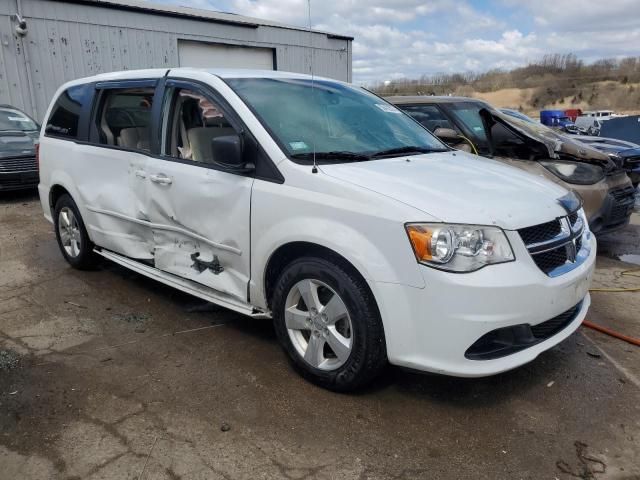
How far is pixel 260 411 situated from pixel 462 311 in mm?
1229

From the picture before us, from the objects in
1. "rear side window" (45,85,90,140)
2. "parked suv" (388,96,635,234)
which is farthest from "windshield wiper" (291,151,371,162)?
"rear side window" (45,85,90,140)

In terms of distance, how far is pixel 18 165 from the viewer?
9.05m

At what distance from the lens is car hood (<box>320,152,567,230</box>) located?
2721mm

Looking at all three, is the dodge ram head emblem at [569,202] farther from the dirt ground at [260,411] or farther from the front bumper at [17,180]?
the front bumper at [17,180]

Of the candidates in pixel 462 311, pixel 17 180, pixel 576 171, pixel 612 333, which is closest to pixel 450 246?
pixel 462 311

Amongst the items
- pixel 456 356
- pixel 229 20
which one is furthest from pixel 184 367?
pixel 229 20

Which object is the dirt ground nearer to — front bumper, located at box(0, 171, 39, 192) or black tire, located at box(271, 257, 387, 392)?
black tire, located at box(271, 257, 387, 392)

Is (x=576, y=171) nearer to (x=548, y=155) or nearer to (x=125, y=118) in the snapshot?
(x=548, y=155)

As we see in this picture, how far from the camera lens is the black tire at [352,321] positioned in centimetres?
279

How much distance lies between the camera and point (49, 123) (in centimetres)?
537

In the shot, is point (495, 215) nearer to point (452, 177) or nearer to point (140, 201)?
point (452, 177)

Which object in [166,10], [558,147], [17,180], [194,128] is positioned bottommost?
[17,180]

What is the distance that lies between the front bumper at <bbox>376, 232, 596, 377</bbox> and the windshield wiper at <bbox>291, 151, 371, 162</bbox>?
933 mm

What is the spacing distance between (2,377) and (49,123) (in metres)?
2.95
